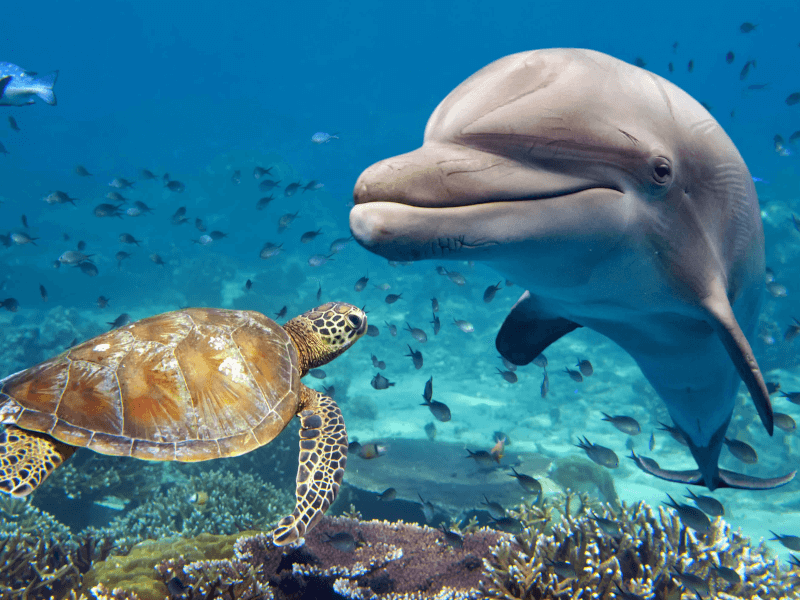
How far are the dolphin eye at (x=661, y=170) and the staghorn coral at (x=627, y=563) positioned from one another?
10.0ft

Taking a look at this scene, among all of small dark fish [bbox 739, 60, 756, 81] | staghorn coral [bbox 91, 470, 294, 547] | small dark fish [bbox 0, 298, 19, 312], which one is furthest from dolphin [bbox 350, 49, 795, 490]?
small dark fish [bbox 739, 60, 756, 81]

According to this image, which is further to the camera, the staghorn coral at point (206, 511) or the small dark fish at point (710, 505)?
the staghorn coral at point (206, 511)

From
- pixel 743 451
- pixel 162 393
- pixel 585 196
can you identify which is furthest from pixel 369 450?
pixel 585 196

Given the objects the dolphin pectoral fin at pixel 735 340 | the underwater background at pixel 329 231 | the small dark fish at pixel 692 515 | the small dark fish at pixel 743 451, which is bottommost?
the underwater background at pixel 329 231

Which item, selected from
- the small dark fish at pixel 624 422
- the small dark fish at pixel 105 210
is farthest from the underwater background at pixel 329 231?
the small dark fish at pixel 624 422

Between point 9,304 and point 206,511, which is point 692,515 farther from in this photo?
point 9,304

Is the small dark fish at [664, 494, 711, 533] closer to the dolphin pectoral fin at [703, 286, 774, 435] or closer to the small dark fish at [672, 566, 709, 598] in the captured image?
the small dark fish at [672, 566, 709, 598]

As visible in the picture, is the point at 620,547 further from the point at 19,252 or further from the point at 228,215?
the point at 228,215

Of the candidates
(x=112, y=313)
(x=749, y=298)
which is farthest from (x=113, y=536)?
(x=112, y=313)

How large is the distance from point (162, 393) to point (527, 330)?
2831 millimetres

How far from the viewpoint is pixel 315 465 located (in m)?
3.20

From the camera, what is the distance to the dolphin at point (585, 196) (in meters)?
1.22

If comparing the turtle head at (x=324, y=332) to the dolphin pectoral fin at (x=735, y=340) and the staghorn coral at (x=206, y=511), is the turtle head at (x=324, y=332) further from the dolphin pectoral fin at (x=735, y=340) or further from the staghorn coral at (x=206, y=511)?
the staghorn coral at (x=206, y=511)

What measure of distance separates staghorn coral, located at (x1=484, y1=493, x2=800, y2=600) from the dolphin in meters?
2.19
